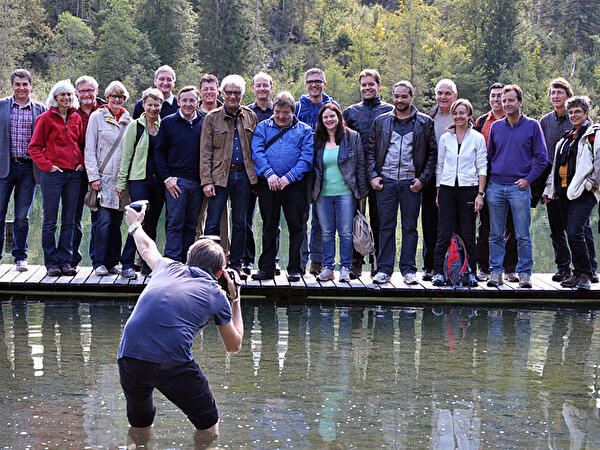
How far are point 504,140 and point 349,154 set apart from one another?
1541mm

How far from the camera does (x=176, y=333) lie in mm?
4180

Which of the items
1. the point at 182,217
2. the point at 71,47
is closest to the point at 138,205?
the point at 182,217

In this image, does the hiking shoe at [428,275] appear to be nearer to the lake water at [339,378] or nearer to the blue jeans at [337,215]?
the lake water at [339,378]

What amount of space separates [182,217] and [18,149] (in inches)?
68.9

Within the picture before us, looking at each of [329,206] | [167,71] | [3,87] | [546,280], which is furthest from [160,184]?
[3,87]

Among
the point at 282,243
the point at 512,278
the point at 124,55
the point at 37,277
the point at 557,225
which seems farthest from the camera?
the point at 124,55

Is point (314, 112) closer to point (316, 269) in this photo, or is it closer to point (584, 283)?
point (316, 269)

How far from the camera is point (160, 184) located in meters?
8.27

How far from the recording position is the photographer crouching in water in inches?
163

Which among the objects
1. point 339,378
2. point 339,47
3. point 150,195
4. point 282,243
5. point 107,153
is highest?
point 339,47

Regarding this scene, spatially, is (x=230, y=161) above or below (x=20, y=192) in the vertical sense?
above

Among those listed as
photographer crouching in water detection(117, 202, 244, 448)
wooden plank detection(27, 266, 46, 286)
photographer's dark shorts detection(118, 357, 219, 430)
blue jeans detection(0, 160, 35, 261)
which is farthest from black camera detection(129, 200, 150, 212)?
blue jeans detection(0, 160, 35, 261)

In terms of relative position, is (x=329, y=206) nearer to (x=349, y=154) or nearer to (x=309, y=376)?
(x=349, y=154)

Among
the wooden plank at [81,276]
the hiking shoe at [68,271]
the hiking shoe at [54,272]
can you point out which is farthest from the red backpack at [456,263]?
the hiking shoe at [54,272]
